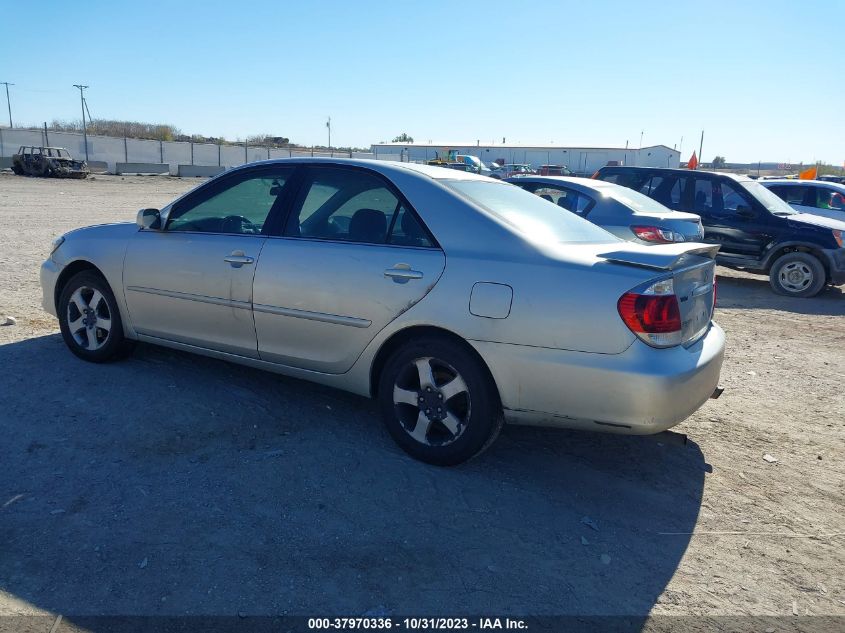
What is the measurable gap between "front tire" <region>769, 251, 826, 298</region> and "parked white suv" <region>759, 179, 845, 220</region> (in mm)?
3587

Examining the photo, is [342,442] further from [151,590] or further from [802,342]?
[802,342]

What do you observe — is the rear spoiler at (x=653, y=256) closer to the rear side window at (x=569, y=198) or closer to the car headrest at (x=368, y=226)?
the car headrest at (x=368, y=226)

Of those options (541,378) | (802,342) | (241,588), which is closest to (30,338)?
(241,588)

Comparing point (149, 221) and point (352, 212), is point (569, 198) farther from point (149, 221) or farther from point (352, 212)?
point (149, 221)

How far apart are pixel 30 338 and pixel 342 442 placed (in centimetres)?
351

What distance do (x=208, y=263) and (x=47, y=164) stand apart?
36.7 meters

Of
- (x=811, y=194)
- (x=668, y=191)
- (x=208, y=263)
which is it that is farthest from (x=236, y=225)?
(x=811, y=194)

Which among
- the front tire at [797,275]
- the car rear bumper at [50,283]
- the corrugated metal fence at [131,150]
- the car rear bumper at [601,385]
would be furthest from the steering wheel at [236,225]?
the corrugated metal fence at [131,150]

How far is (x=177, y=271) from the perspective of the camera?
4859mm

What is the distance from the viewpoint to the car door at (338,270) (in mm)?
3971

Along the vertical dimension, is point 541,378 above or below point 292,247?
below

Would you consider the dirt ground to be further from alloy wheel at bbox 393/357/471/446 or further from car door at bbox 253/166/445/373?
car door at bbox 253/166/445/373

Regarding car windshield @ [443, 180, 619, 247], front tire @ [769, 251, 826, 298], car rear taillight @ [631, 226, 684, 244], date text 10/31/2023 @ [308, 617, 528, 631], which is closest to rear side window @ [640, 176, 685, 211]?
front tire @ [769, 251, 826, 298]

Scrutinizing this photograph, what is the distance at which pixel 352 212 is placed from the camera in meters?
4.34
